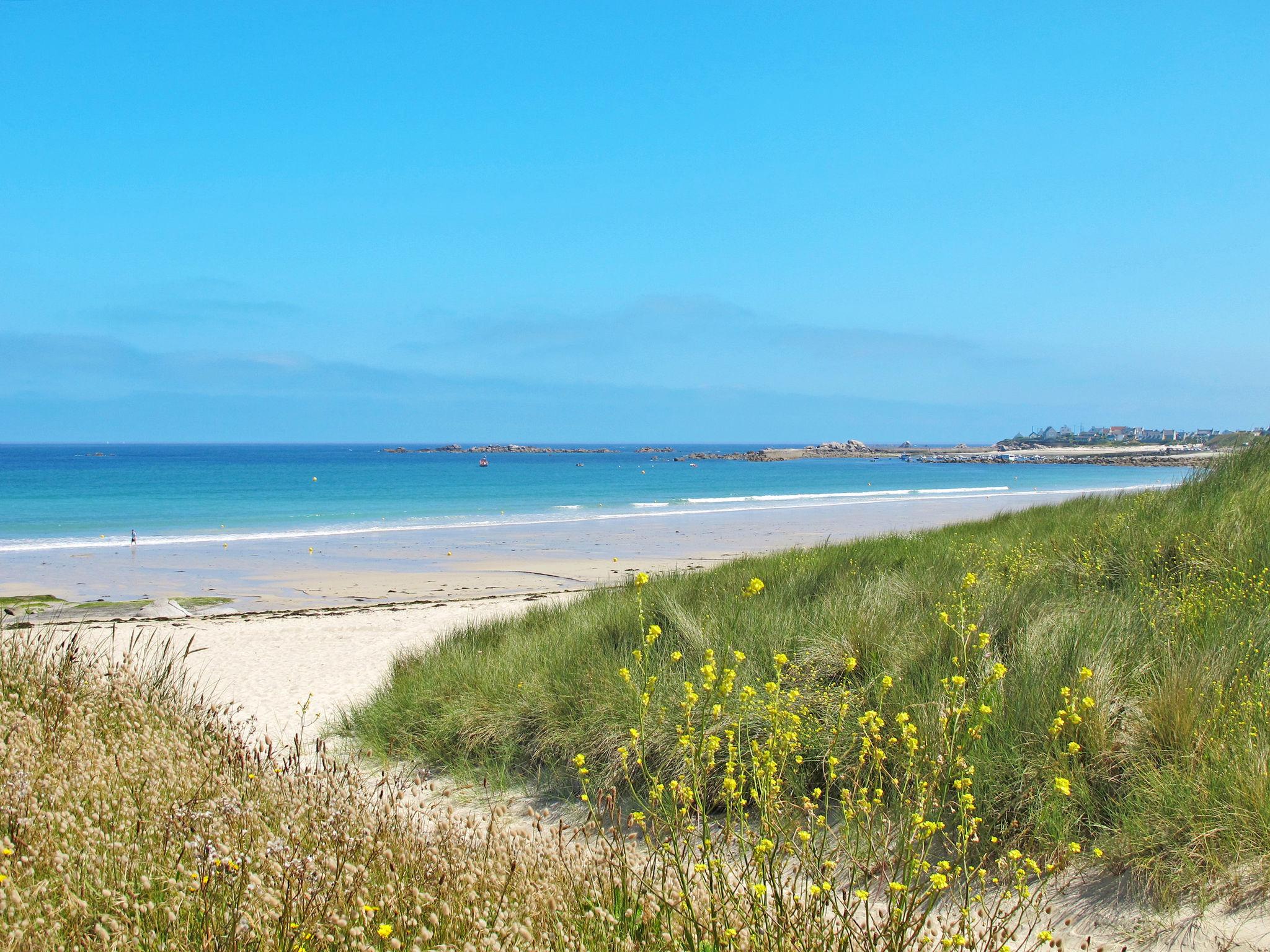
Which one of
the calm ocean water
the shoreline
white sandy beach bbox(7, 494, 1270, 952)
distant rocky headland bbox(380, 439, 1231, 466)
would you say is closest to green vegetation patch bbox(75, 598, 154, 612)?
the shoreline

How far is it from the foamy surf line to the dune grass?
9.78 m

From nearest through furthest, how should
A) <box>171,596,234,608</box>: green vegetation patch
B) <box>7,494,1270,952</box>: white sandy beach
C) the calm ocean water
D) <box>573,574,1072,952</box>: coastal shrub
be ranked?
<box>573,574,1072,952</box>: coastal shrub < <box>7,494,1270,952</box>: white sandy beach < <box>171,596,234,608</box>: green vegetation patch < the calm ocean water

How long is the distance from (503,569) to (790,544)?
8.41 m

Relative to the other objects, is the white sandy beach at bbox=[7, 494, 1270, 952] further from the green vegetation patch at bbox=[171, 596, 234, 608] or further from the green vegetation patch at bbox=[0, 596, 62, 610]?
the green vegetation patch at bbox=[0, 596, 62, 610]

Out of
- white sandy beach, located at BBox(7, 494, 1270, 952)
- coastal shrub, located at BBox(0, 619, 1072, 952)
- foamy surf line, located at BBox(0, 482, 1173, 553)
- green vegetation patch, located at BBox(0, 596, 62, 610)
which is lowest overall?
white sandy beach, located at BBox(7, 494, 1270, 952)

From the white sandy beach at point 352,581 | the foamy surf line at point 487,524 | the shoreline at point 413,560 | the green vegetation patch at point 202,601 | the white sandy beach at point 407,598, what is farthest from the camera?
the foamy surf line at point 487,524

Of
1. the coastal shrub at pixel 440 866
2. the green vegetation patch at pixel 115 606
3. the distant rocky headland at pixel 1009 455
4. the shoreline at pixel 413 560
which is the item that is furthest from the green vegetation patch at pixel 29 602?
the distant rocky headland at pixel 1009 455

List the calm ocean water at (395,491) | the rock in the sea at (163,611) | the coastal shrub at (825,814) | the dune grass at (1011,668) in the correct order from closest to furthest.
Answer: the coastal shrub at (825,814), the dune grass at (1011,668), the rock in the sea at (163,611), the calm ocean water at (395,491)

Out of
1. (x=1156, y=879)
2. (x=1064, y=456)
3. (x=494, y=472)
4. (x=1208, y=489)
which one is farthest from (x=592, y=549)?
(x=1064, y=456)

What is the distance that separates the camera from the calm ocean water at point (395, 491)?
33.2m

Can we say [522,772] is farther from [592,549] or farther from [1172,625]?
[592,549]

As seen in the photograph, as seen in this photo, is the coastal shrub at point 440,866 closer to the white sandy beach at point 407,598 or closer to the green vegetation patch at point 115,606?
the white sandy beach at point 407,598

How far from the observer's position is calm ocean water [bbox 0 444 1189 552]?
1305 inches

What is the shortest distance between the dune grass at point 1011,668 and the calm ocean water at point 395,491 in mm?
7699
